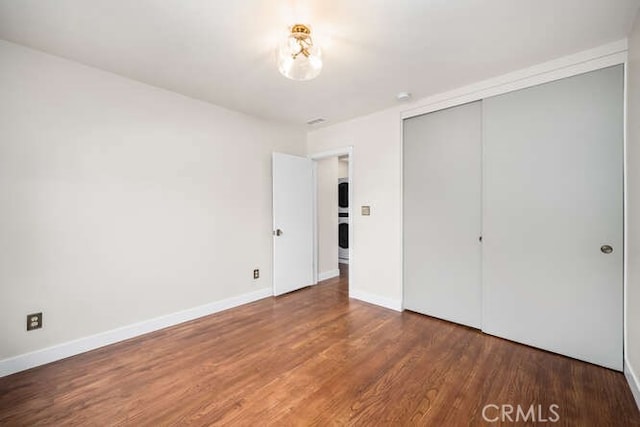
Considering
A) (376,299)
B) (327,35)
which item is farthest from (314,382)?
(327,35)

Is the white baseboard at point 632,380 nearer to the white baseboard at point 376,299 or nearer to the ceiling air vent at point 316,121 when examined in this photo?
the white baseboard at point 376,299

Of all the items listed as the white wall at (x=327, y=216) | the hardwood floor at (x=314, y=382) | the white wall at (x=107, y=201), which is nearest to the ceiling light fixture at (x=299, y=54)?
the white wall at (x=107, y=201)

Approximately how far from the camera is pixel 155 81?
8.69 feet

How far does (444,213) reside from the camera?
2967 mm

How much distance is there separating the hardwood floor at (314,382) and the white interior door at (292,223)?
1.19 metres

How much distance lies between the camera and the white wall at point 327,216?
4.60 meters

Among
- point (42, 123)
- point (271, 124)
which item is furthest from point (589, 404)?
point (42, 123)

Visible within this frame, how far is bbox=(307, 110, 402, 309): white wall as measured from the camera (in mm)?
3344

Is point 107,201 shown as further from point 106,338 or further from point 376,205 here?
point 376,205

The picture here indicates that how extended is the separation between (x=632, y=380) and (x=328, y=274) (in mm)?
3511

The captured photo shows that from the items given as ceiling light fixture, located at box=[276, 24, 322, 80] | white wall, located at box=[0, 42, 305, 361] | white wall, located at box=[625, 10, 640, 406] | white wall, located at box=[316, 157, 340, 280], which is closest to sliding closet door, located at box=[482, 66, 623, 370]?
white wall, located at box=[625, 10, 640, 406]

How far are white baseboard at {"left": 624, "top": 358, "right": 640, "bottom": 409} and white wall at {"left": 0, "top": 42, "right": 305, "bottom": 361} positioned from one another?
11.4 ft

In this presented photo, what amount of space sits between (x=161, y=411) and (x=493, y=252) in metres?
2.89

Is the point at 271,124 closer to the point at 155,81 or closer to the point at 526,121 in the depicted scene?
the point at 155,81
